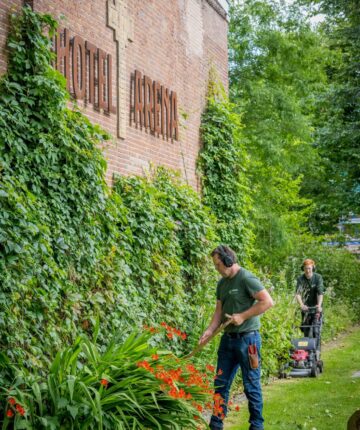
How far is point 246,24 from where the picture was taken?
74.7 feet

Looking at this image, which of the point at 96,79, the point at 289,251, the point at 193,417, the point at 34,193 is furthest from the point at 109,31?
the point at 289,251

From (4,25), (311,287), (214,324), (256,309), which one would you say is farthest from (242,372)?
(311,287)

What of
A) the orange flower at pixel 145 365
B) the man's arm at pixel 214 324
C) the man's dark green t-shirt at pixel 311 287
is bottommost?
the orange flower at pixel 145 365

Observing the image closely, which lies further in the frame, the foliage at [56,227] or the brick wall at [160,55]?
the brick wall at [160,55]

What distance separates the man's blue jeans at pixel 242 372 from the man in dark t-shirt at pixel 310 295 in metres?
5.59

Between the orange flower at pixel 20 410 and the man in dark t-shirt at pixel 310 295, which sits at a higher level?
the man in dark t-shirt at pixel 310 295

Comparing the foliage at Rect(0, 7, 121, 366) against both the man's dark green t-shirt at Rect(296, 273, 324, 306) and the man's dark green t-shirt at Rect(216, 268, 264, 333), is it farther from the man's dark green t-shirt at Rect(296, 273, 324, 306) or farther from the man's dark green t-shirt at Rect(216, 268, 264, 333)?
the man's dark green t-shirt at Rect(296, 273, 324, 306)

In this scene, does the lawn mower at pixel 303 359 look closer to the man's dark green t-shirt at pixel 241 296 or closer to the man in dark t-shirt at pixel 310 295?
the man in dark t-shirt at pixel 310 295


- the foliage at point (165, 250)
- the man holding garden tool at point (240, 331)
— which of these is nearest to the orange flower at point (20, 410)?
the man holding garden tool at point (240, 331)

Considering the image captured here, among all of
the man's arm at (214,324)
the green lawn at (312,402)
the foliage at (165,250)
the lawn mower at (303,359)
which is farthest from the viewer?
the lawn mower at (303,359)

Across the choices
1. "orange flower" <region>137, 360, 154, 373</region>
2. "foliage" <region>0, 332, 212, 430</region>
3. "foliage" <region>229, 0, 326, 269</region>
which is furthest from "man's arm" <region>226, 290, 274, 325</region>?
"foliage" <region>229, 0, 326, 269</region>

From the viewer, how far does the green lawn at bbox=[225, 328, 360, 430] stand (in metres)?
9.23

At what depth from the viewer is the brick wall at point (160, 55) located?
990 centimetres

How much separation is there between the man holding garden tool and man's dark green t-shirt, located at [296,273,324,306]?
5.94 metres
